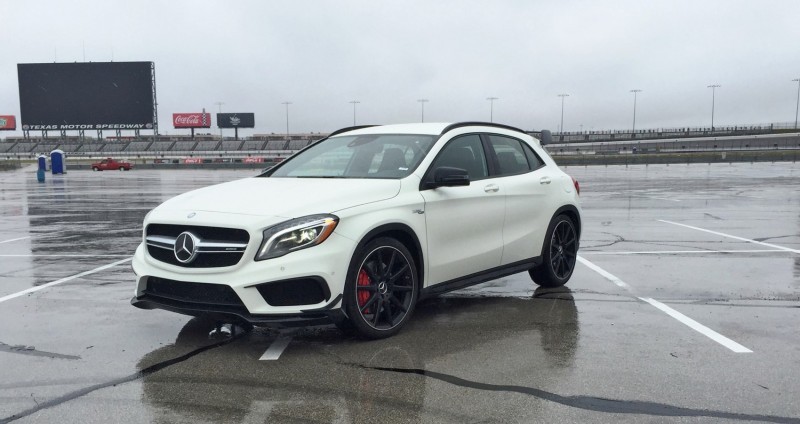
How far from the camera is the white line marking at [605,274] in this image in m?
7.30

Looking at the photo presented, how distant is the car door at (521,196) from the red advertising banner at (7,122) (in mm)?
145317

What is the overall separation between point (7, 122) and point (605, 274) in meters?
146

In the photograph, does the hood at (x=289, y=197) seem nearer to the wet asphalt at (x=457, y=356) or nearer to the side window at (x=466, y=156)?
the side window at (x=466, y=156)

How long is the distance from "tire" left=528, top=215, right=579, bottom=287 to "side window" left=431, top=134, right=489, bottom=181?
1.15 metres

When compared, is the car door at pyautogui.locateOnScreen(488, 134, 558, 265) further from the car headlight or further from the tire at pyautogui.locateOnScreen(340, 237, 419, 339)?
the car headlight

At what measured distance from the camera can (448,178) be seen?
5.54m

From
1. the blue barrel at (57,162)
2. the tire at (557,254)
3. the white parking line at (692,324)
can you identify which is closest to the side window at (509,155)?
the tire at (557,254)

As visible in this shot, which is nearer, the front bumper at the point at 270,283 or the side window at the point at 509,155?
the front bumper at the point at 270,283

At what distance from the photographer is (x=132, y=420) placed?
3.74 m

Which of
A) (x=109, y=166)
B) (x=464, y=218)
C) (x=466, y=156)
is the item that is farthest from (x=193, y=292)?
(x=109, y=166)

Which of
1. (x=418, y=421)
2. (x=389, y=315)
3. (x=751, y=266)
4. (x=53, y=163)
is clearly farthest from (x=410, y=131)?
(x=53, y=163)

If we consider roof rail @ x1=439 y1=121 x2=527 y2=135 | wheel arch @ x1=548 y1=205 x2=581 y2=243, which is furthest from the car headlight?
wheel arch @ x1=548 y1=205 x2=581 y2=243

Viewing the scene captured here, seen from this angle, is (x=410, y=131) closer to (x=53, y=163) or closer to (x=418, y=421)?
(x=418, y=421)

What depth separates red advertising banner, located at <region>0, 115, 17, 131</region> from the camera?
427ft
